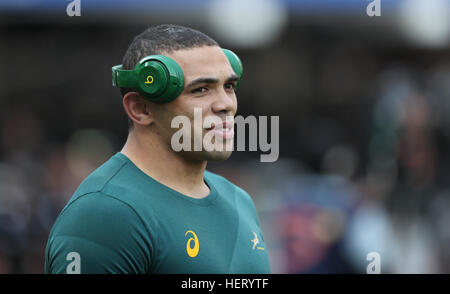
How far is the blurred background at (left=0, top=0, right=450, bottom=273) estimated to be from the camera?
27.9 ft

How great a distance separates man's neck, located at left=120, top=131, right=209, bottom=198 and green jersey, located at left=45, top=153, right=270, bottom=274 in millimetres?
47

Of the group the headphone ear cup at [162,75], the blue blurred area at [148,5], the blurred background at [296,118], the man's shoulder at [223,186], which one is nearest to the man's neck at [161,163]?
the headphone ear cup at [162,75]

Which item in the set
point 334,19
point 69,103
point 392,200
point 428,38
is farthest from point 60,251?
point 69,103

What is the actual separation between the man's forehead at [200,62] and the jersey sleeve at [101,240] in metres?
0.72

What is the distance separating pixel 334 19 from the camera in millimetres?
15180

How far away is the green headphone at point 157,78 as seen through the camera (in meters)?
3.44

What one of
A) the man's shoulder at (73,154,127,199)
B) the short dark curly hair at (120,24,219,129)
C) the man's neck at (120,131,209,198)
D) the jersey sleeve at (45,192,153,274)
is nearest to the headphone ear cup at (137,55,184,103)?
the short dark curly hair at (120,24,219,129)

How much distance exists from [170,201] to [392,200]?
245 inches

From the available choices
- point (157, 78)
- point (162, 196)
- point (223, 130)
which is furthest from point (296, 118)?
point (157, 78)

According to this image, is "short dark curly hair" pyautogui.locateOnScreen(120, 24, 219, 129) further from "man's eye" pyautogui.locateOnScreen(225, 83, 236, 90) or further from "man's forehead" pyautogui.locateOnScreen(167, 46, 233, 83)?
"man's eye" pyautogui.locateOnScreen(225, 83, 236, 90)

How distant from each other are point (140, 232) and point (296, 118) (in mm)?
13174

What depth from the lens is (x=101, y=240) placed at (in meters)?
3.23

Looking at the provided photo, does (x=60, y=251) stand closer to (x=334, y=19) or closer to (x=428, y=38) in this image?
→ (x=428, y=38)

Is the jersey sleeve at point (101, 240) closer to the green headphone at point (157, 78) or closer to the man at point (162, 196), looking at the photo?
the man at point (162, 196)
